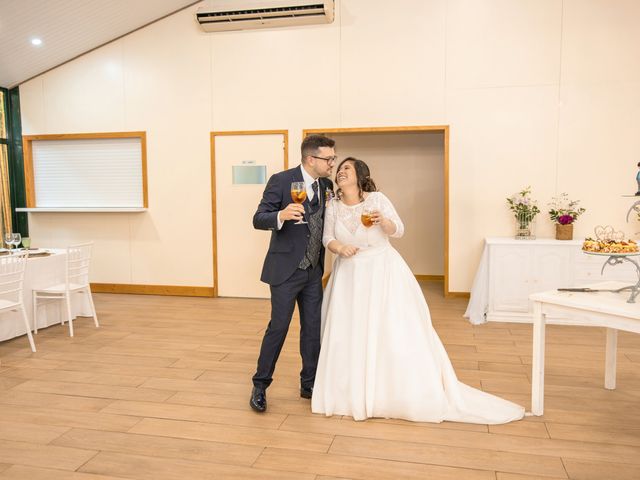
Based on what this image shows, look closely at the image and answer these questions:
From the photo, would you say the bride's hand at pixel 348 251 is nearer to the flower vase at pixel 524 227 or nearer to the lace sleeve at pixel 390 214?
the lace sleeve at pixel 390 214

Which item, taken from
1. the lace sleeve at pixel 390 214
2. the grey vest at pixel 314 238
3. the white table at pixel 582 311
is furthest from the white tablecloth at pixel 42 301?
the white table at pixel 582 311

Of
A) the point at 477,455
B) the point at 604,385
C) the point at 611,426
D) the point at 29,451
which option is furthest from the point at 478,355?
the point at 29,451

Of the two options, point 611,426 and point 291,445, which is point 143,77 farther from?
point 611,426

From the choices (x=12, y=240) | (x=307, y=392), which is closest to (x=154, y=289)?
(x=12, y=240)

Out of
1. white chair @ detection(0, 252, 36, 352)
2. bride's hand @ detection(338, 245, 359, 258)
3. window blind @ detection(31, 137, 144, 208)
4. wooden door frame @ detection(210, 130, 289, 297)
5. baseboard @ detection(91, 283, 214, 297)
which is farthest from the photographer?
window blind @ detection(31, 137, 144, 208)

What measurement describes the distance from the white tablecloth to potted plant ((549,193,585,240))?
5.11 m

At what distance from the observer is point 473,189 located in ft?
21.0

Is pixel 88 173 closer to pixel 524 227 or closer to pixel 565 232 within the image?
pixel 524 227

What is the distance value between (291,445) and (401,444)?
57 centimetres

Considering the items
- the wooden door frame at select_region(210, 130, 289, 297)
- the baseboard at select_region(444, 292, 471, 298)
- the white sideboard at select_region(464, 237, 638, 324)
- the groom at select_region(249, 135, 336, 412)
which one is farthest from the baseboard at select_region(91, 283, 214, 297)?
the groom at select_region(249, 135, 336, 412)

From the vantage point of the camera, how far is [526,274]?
18.4 feet

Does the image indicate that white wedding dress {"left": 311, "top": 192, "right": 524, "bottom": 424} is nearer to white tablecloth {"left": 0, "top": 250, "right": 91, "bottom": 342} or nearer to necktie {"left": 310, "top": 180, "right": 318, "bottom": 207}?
necktie {"left": 310, "top": 180, "right": 318, "bottom": 207}

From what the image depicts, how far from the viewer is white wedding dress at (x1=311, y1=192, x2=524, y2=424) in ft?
10.2

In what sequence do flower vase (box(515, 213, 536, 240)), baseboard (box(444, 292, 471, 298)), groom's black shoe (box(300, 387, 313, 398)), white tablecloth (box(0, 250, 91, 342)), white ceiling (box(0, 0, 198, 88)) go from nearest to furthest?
groom's black shoe (box(300, 387, 313, 398)), white tablecloth (box(0, 250, 91, 342)), flower vase (box(515, 213, 536, 240)), white ceiling (box(0, 0, 198, 88)), baseboard (box(444, 292, 471, 298))
